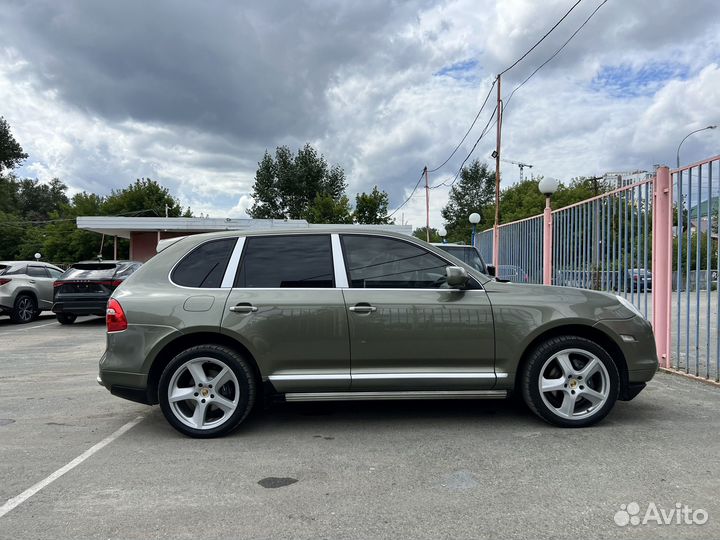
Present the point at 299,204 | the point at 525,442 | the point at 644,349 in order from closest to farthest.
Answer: the point at 525,442 < the point at 644,349 < the point at 299,204

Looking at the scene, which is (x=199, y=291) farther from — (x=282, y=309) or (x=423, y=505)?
(x=423, y=505)

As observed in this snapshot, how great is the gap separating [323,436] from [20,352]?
272 inches

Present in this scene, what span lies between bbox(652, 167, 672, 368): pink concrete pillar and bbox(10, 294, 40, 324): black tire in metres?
13.5

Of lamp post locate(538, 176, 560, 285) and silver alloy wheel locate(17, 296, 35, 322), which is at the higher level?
lamp post locate(538, 176, 560, 285)

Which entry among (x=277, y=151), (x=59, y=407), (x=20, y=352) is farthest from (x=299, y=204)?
(x=59, y=407)

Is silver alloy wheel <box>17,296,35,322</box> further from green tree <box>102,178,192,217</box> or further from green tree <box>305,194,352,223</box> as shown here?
green tree <box>102,178,192,217</box>

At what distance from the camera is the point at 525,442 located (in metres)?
3.98

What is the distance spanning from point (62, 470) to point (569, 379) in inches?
150

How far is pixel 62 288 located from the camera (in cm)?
1195

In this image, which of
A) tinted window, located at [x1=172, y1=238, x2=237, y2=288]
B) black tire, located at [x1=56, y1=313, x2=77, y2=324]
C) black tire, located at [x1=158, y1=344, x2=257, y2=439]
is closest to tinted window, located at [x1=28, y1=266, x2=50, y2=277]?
black tire, located at [x1=56, y1=313, x2=77, y2=324]

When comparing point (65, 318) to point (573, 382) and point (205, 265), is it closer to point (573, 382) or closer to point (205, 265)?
point (205, 265)

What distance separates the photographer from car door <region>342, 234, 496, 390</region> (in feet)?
13.6

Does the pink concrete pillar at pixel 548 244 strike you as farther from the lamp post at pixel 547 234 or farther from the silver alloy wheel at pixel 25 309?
the silver alloy wheel at pixel 25 309

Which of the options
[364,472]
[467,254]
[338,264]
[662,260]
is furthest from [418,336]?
[467,254]
